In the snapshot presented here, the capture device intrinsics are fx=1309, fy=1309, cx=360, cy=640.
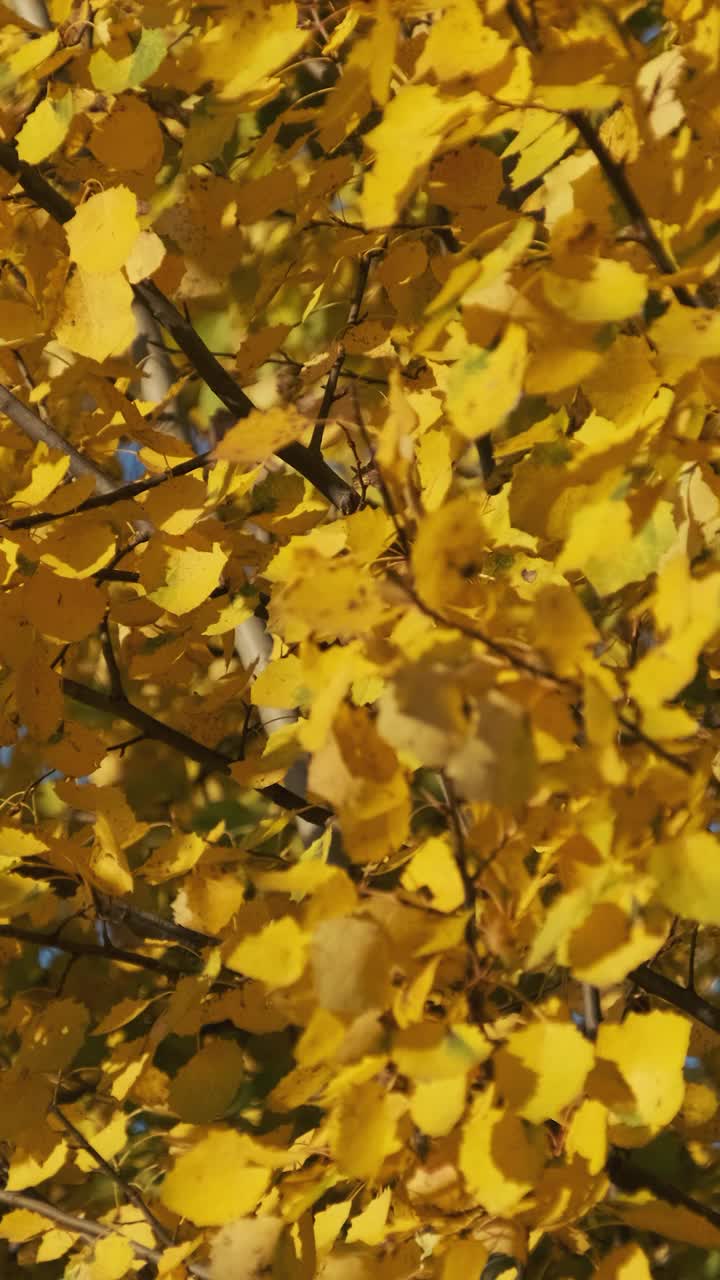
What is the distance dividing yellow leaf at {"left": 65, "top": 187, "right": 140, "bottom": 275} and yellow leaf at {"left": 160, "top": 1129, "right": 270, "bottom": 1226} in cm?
57

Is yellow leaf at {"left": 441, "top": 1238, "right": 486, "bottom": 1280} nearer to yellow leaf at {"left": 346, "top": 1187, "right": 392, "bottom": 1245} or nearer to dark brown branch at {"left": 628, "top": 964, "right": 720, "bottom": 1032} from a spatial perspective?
yellow leaf at {"left": 346, "top": 1187, "right": 392, "bottom": 1245}

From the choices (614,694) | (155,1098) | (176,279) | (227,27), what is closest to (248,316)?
(176,279)

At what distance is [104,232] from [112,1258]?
78cm

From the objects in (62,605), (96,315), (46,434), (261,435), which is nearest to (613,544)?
(261,435)

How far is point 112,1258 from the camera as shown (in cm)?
104

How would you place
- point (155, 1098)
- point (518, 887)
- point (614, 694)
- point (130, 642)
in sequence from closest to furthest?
point (614, 694) → point (518, 887) → point (155, 1098) → point (130, 642)

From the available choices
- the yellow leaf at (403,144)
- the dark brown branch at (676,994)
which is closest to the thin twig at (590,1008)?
the dark brown branch at (676,994)

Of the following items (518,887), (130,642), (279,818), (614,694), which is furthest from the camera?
(130,642)

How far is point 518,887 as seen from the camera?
2.53ft

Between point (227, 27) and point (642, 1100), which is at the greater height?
point (227, 27)

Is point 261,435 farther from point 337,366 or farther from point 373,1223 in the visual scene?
point 373,1223

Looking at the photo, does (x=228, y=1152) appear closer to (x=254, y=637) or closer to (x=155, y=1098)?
(x=155, y=1098)

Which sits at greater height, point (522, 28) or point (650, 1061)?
point (522, 28)

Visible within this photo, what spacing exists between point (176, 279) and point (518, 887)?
25.1 inches
